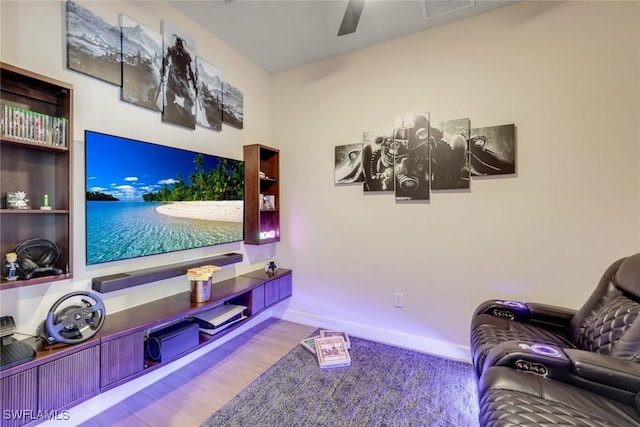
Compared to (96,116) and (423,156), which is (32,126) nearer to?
(96,116)

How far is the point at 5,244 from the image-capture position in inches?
52.9

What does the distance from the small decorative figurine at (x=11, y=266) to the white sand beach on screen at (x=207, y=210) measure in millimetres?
749

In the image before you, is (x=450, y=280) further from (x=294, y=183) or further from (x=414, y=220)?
(x=294, y=183)

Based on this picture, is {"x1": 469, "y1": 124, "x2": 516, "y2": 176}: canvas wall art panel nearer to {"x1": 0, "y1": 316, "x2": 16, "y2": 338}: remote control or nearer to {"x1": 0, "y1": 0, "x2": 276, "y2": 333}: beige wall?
{"x1": 0, "y1": 0, "x2": 276, "y2": 333}: beige wall

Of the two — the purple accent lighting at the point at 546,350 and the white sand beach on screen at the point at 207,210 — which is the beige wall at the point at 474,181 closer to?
the white sand beach on screen at the point at 207,210

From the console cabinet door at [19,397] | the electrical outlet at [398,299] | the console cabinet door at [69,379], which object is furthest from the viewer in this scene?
the electrical outlet at [398,299]

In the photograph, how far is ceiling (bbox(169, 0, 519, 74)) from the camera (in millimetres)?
2111

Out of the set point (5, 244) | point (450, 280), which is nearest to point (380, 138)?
point (450, 280)

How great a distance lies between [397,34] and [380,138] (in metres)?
0.95

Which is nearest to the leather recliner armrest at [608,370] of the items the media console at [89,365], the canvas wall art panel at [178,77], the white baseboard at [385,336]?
the white baseboard at [385,336]

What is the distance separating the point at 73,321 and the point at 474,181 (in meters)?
2.85

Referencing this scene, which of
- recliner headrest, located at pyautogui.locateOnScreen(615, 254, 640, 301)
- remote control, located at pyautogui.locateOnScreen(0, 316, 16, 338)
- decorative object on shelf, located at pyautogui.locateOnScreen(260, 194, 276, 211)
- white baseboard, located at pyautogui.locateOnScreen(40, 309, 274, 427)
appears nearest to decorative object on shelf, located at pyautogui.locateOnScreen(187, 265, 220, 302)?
white baseboard, located at pyautogui.locateOnScreen(40, 309, 274, 427)

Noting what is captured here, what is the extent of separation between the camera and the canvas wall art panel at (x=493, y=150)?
210 centimetres

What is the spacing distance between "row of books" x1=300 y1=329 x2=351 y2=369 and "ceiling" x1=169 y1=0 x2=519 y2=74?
9.30ft
